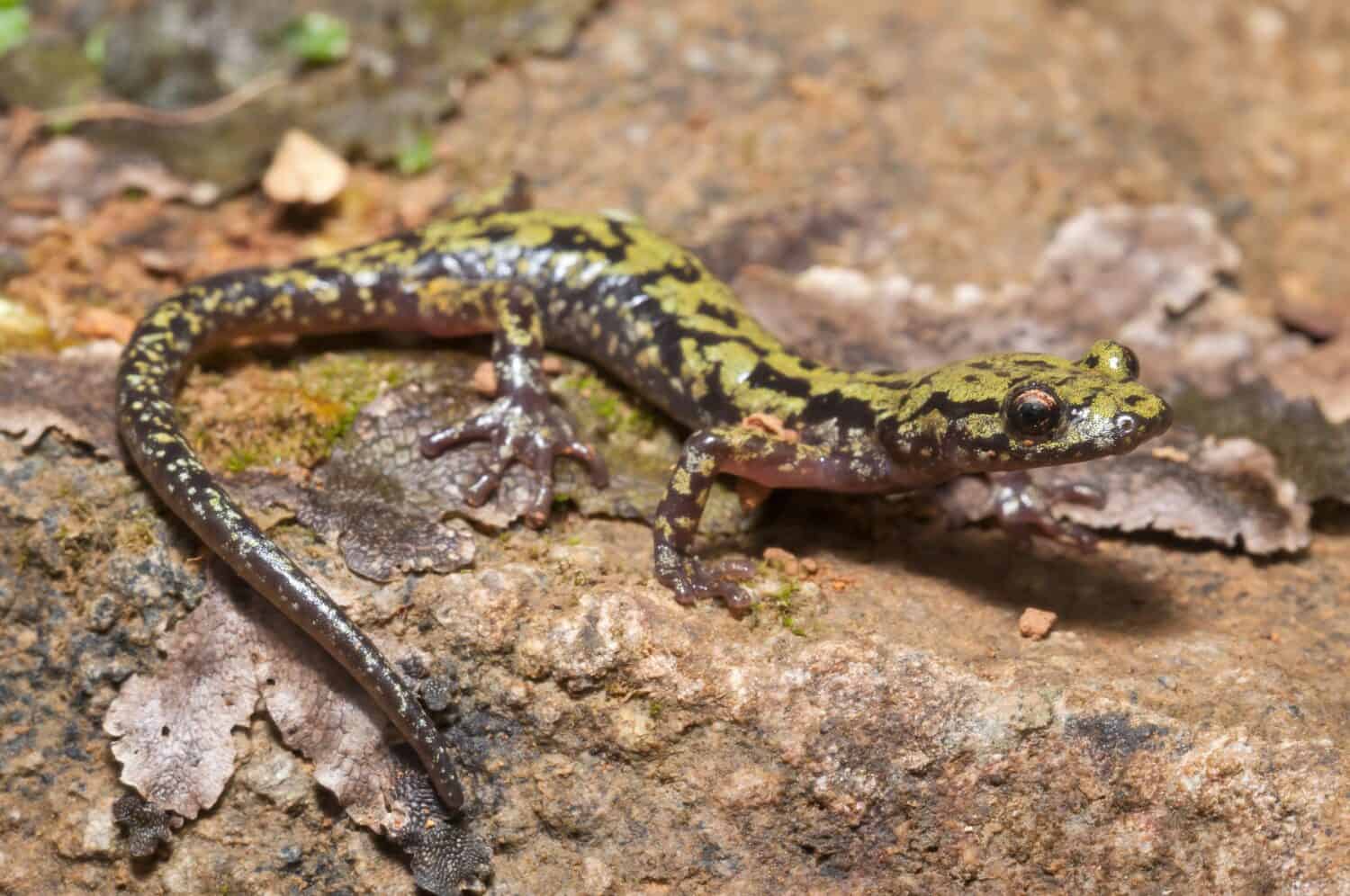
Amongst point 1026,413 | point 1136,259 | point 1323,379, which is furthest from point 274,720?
point 1323,379

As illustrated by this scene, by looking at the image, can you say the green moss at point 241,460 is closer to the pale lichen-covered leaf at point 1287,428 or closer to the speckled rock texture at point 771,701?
the speckled rock texture at point 771,701

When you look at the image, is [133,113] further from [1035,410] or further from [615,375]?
[1035,410]

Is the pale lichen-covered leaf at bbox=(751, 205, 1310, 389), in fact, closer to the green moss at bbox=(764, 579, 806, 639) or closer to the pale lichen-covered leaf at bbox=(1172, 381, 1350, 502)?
the pale lichen-covered leaf at bbox=(1172, 381, 1350, 502)

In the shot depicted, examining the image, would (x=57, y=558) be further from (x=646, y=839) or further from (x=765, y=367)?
(x=765, y=367)

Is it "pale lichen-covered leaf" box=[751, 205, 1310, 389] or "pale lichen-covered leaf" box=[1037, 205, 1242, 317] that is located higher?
"pale lichen-covered leaf" box=[1037, 205, 1242, 317]

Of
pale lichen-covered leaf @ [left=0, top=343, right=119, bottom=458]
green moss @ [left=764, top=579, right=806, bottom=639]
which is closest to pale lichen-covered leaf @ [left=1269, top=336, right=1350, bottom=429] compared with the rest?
green moss @ [left=764, top=579, right=806, bottom=639]

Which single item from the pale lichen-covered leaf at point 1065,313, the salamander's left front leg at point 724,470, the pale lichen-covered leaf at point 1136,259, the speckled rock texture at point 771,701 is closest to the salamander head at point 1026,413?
the salamander's left front leg at point 724,470

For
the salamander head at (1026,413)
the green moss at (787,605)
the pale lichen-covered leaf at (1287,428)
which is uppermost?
the salamander head at (1026,413)
